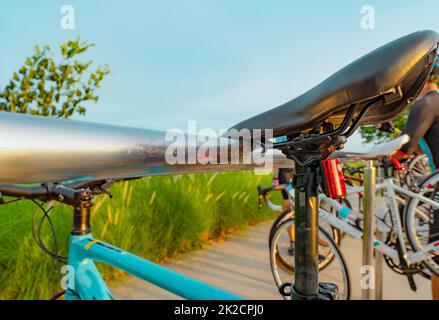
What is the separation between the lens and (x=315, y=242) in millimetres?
770

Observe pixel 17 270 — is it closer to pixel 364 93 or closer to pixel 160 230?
pixel 160 230

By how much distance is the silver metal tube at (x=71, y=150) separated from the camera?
0.97 ft

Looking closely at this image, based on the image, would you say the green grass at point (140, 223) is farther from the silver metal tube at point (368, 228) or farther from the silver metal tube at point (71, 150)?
the silver metal tube at point (71, 150)

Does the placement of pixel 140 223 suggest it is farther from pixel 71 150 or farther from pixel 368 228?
pixel 71 150

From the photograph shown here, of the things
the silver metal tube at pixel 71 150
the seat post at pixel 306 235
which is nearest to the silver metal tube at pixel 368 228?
the seat post at pixel 306 235

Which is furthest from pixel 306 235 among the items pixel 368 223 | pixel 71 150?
pixel 368 223

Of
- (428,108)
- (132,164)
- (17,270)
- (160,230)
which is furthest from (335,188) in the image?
(160,230)

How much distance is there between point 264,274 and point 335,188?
2674 mm

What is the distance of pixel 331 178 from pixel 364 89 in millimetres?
233

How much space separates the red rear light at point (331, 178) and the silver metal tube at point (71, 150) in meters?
0.38

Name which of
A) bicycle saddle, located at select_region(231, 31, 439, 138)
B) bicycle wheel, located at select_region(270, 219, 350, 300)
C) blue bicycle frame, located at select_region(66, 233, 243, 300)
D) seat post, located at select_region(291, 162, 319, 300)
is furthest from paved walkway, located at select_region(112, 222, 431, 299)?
bicycle saddle, located at select_region(231, 31, 439, 138)

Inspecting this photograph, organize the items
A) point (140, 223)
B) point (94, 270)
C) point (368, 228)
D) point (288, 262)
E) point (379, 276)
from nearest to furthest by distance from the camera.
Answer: point (94, 270)
point (368, 228)
point (379, 276)
point (288, 262)
point (140, 223)

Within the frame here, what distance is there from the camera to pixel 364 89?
0.53 metres

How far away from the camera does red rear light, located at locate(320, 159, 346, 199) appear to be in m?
0.70
